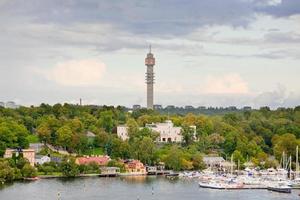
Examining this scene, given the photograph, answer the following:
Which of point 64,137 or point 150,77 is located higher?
point 150,77

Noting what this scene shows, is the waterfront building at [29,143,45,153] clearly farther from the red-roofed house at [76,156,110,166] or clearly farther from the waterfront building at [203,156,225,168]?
the waterfront building at [203,156,225,168]

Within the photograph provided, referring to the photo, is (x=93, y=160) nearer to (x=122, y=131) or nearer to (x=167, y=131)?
(x=122, y=131)

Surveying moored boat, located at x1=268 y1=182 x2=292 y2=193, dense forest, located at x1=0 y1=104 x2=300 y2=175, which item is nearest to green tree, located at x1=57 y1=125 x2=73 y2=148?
dense forest, located at x1=0 y1=104 x2=300 y2=175

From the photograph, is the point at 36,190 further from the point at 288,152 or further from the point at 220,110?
the point at 220,110

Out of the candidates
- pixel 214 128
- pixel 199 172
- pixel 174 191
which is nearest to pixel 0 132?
pixel 199 172

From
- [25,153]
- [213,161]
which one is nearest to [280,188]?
[213,161]
